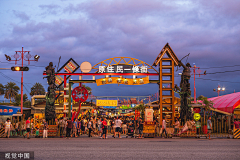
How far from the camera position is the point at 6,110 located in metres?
38.9

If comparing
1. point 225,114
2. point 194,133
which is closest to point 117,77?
point 194,133

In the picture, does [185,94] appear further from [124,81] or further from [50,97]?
[50,97]

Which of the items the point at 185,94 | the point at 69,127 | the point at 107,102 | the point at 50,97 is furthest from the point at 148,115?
the point at 107,102

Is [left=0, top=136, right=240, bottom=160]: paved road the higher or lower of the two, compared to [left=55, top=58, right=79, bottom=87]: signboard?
lower

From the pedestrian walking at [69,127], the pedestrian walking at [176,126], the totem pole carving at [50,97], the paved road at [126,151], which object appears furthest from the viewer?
the totem pole carving at [50,97]

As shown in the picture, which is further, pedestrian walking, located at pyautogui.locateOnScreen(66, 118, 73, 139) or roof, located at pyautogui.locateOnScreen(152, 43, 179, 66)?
roof, located at pyautogui.locateOnScreen(152, 43, 179, 66)

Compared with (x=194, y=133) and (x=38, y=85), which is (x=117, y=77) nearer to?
(x=194, y=133)

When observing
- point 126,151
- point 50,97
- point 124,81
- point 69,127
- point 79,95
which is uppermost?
point 124,81

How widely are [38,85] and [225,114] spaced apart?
225 feet

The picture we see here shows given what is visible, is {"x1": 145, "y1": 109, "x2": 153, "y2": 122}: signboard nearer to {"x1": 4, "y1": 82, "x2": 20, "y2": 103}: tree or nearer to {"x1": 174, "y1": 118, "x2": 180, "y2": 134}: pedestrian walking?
{"x1": 174, "y1": 118, "x2": 180, "y2": 134}: pedestrian walking

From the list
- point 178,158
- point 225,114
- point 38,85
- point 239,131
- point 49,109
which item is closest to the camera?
point 178,158

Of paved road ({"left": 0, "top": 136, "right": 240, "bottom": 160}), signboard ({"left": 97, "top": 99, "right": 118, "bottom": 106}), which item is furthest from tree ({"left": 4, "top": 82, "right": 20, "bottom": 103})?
paved road ({"left": 0, "top": 136, "right": 240, "bottom": 160})

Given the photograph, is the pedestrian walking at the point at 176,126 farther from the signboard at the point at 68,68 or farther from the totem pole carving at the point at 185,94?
the signboard at the point at 68,68

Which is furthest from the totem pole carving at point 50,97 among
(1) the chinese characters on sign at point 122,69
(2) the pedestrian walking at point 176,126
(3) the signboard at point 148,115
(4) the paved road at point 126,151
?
(2) the pedestrian walking at point 176,126
